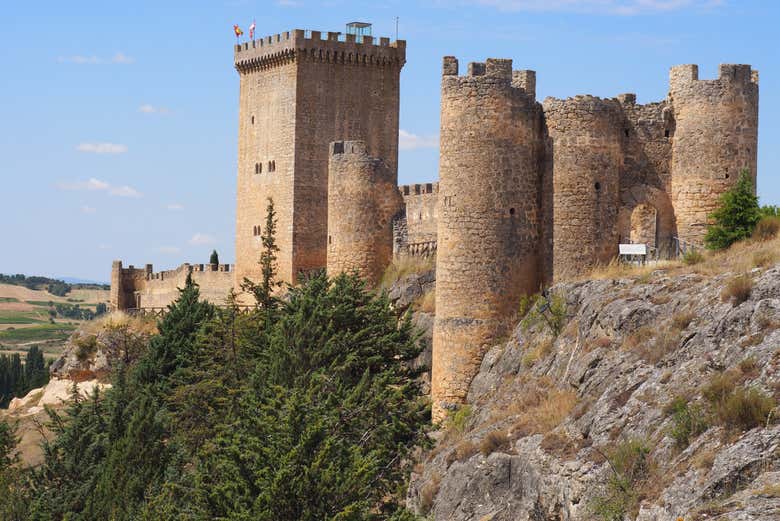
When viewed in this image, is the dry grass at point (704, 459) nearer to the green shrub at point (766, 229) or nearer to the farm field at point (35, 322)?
the green shrub at point (766, 229)

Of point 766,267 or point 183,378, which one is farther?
point 183,378

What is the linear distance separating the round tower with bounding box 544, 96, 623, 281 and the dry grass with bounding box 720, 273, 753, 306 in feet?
20.7

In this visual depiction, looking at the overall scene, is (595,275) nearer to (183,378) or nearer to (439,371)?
(439,371)

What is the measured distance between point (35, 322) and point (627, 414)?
514 ft

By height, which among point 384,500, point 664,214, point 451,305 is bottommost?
point 384,500

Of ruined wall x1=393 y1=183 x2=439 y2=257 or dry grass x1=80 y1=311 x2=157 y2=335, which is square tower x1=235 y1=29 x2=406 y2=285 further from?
ruined wall x1=393 y1=183 x2=439 y2=257

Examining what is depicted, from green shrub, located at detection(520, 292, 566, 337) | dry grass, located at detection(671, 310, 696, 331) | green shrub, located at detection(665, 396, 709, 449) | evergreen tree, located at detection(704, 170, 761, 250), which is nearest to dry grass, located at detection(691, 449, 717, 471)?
green shrub, located at detection(665, 396, 709, 449)

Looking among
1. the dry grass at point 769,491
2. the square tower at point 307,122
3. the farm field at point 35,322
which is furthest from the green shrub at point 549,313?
the farm field at point 35,322

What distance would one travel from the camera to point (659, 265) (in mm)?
23484

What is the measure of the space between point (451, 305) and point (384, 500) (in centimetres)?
394

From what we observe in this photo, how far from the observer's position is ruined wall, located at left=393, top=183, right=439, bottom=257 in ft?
112

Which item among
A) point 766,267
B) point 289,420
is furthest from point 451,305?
point 766,267

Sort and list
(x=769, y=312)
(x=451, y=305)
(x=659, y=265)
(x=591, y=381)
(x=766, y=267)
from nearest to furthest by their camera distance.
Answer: (x=769, y=312) → (x=766, y=267) → (x=591, y=381) → (x=659, y=265) → (x=451, y=305)

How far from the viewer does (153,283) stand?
2176 inches
